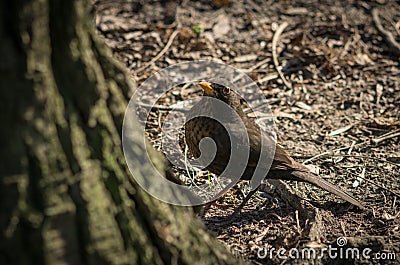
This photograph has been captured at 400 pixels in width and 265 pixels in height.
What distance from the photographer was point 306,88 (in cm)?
666

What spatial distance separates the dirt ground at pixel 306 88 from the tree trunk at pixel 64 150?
1404 mm

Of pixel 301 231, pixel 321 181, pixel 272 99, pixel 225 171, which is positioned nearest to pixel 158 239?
pixel 301 231

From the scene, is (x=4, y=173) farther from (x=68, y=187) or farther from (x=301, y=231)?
(x=301, y=231)

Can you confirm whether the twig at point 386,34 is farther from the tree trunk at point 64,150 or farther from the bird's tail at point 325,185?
the tree trunk at point 64,150

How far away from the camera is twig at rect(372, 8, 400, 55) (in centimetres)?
730

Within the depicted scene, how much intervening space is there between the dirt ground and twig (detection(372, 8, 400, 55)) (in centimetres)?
1

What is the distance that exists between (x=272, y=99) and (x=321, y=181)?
2.00 m

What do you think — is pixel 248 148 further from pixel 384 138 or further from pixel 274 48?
pixel 274 48

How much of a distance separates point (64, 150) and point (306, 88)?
15.1 ft

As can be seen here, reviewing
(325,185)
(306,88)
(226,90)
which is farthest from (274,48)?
(325,185)

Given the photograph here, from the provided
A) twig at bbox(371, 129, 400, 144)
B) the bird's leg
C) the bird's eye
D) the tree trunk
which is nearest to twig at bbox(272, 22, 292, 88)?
twig at bbox(371, 129, 400, 144)

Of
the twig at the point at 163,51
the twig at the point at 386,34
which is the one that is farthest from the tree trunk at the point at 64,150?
the twig at the point at 386,34

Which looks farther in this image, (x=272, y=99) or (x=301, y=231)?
(x=272, y=99)

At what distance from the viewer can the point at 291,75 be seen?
6.86 metres
